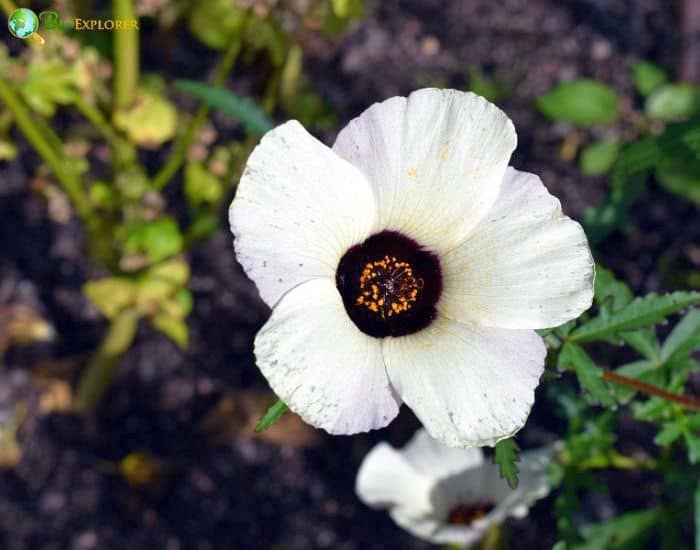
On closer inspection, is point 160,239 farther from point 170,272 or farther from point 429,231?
point 429,231

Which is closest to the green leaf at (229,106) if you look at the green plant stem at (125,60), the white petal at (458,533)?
the green plant stem at (125,60)

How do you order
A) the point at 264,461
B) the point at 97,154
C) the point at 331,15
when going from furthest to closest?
the point at 97,154 < the point at 264,461 < the point at 331,15

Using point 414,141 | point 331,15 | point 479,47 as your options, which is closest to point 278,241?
point 414,141

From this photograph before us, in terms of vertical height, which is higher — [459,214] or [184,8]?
[459,214]

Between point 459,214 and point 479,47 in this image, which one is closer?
point 459,214

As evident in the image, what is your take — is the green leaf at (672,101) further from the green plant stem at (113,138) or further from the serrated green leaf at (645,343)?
the green plant stem at (113,138)

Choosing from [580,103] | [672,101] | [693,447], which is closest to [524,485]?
[693,447]

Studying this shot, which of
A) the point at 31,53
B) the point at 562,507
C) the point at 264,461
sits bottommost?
the point at 264,461

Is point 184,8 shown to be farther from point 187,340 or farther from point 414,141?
point 414,141
